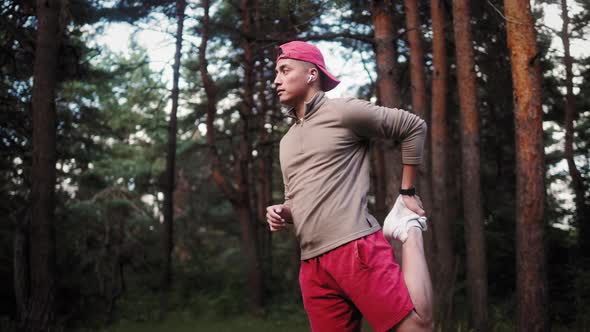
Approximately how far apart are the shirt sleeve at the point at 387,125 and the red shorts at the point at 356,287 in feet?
1.60

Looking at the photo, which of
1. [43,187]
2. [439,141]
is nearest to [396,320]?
[43,187]

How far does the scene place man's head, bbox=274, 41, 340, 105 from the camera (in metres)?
3.31

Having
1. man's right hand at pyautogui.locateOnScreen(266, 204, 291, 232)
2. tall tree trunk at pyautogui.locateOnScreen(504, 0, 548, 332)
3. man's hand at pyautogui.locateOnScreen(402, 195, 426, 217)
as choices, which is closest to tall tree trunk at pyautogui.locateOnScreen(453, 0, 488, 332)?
tall tree trunk at pyautogui.locateOnScreen(504, 0, 548, 332)

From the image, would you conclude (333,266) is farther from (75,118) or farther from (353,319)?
(75,118)

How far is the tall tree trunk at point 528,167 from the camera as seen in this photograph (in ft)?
26.7

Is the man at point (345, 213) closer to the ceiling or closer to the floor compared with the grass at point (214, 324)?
closer to the ceiling

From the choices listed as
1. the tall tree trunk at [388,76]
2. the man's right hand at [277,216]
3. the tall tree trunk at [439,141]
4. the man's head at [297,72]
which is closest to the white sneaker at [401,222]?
the man's right hand at [277,216]

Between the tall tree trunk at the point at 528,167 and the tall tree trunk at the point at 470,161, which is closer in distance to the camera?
the tall tree trunk at the point at 528,167

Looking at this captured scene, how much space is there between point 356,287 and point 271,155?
15.4 metres

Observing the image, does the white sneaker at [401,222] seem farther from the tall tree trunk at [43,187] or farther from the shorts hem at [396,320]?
the tall tree trunk at [43,187]

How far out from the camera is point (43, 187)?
9.95 meters

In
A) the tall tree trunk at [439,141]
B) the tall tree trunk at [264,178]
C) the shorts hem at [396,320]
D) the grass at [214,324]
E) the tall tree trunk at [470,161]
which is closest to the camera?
the shorts hem at [396,320]

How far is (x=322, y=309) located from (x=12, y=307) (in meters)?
14.6

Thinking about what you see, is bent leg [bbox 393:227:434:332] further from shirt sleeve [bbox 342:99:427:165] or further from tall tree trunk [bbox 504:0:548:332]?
tall tree trunk [bbox 504:0:548:332]
